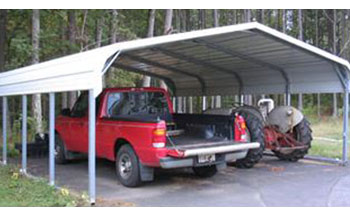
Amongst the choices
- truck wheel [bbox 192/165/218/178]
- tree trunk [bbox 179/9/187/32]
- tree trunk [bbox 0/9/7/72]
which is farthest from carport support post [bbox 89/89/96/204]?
tree trunk [bbox 179/9/187/32]

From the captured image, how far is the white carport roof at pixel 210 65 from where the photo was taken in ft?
24.0

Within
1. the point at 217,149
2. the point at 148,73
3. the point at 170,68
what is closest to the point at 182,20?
the point at 148,73

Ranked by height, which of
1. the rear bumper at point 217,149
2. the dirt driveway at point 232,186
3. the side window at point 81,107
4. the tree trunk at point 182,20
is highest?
the tree trunk at point 182,20

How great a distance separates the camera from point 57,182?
8.61 m

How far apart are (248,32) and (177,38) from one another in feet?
5.86

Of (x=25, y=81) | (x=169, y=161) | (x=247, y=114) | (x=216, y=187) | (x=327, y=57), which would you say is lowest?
(x=216, y=187)

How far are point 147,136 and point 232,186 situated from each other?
2.06 meters

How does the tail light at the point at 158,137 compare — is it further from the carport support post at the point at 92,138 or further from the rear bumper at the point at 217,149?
the carport support post at the point at 92,138

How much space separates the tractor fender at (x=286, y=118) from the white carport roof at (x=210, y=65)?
27.1 inches

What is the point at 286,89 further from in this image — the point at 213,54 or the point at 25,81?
the point at 25,81

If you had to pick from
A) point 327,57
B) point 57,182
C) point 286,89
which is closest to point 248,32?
point 327,57

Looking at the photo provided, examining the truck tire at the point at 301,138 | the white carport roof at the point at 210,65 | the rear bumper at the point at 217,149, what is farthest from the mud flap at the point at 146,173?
the truck tire at the point at 301,138

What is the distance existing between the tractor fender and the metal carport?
0.62 metres

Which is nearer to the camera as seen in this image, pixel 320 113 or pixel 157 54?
pixel 157 54
